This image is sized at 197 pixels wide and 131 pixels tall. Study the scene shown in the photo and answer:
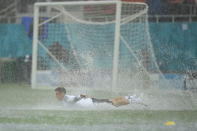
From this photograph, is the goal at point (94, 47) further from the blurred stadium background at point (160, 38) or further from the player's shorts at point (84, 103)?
the player's shorts at point (84, 103)

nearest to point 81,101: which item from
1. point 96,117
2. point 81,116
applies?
point 81,116

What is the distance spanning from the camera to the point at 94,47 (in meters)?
16.0

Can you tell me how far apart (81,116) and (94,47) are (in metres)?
5.87

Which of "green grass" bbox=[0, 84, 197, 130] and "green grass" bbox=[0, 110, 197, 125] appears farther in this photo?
"green grass" bbox=[0, 110, 197, 125]

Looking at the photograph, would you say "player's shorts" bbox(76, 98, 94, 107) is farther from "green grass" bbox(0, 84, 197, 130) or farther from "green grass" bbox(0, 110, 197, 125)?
A: "green grass" bbox(0, 110, 197, 125)

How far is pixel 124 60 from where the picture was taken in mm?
15898

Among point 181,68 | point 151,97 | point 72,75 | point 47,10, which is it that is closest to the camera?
point 151,97

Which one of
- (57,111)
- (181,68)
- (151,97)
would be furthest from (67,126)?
(181,68)

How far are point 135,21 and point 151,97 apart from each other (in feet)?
10.5

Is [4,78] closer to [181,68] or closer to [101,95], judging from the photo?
[101,95]

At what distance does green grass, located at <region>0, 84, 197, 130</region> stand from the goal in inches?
110

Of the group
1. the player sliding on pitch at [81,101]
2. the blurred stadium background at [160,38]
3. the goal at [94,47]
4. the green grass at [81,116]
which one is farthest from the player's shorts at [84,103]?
the blurred stadium background at [160,38]

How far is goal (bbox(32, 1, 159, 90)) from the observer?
15359mm

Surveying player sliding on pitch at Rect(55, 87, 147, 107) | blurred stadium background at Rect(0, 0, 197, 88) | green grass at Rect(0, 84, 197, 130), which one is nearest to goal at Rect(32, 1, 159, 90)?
blurred stadium background at Rect(0, 0, 197, 88)
